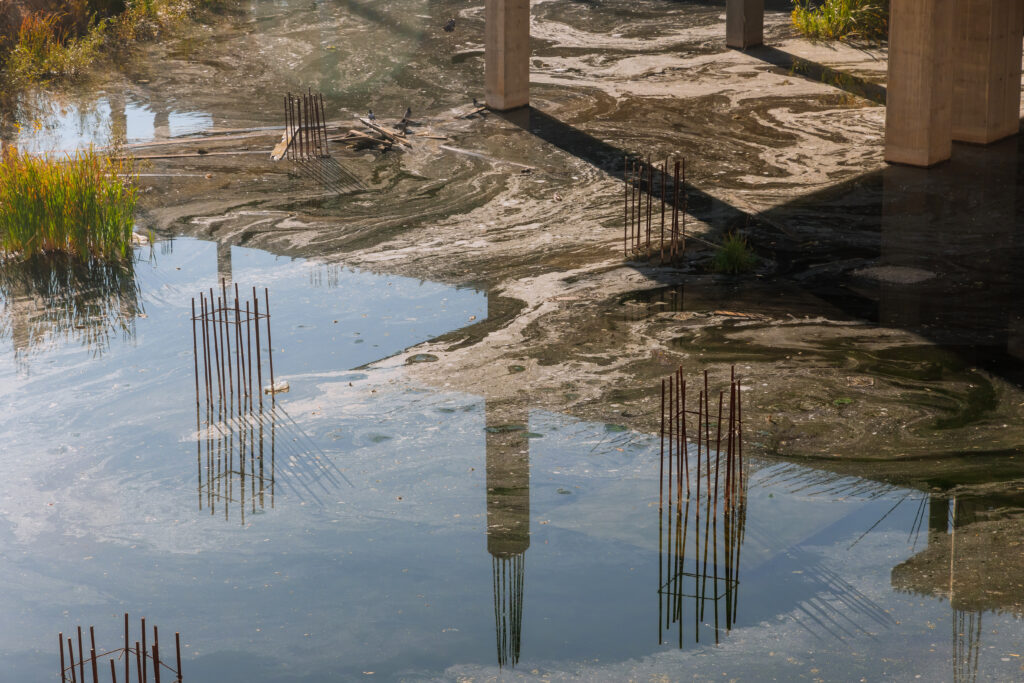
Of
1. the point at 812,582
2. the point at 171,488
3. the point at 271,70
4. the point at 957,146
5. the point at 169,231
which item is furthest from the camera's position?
the point at 271,70

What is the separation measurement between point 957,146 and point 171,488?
1305 centimetres

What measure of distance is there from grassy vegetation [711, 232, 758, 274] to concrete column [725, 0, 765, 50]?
1127 centimetres

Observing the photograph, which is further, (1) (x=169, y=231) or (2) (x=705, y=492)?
(1) (x=169, y=231)

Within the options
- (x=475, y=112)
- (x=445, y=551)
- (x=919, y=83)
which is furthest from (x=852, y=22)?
(x=445, y=551)

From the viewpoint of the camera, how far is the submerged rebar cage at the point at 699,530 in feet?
25.1

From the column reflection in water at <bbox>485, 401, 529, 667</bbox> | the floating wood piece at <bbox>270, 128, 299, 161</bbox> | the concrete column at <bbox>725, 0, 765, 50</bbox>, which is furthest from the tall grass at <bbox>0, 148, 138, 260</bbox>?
the concrete column at <bbox>725, 0, 765, 50</bbox>

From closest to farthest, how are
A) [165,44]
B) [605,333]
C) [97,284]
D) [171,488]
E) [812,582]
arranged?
[812,582], [171,488], [605,333], [97,284], [165,44]

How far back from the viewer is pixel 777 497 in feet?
28.8

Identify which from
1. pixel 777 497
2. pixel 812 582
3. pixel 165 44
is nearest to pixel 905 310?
pixel 777 497

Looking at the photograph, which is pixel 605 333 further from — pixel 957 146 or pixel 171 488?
pixel 957 146

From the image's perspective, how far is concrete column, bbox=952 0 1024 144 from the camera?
16.6 m

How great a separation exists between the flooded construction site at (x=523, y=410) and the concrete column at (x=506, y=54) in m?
0.77

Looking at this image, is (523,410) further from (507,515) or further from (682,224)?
(682,224)

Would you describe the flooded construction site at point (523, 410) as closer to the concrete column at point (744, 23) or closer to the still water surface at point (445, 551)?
the still water surface at point (445, 551)
